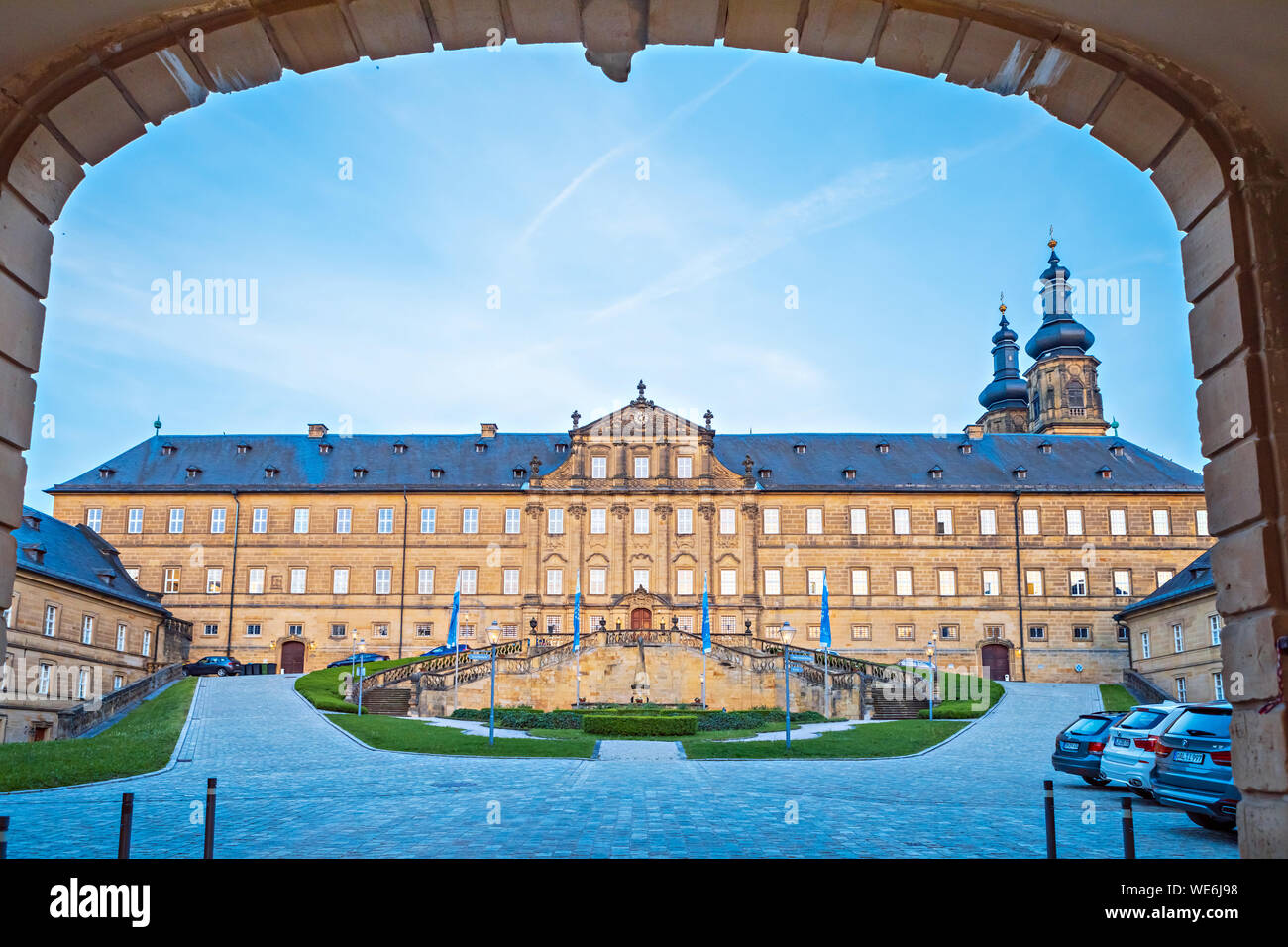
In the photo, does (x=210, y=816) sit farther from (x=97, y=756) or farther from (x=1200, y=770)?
(x=97, y=756)

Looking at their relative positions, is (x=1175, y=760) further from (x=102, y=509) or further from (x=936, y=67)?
(x=102, y=509)

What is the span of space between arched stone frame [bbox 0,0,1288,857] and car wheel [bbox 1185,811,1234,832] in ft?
23.3

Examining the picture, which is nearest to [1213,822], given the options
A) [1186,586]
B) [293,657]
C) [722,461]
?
[1186,586]

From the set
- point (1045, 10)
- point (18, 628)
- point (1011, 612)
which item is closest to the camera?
point (1045, 10)

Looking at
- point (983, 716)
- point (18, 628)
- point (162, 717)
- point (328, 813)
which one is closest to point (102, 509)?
point (18, 628)

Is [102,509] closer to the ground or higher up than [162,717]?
higher up

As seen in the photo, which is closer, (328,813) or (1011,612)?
(328,813)

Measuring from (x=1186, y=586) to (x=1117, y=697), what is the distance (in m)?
5.47

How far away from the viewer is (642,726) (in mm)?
33750

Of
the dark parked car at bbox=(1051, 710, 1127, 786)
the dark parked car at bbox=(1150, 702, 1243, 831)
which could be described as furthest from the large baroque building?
the dark parked car at bbox=(1150, 702, 1243, 831)

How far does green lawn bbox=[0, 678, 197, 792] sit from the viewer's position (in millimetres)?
19500

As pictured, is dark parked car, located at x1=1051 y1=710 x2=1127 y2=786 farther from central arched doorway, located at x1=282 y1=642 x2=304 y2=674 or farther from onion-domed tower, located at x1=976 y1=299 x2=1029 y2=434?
onion-domed tower, located at x1=976 y1=299 x2=1029 y2=434

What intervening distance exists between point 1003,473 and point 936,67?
60675mm

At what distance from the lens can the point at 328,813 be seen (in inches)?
578
